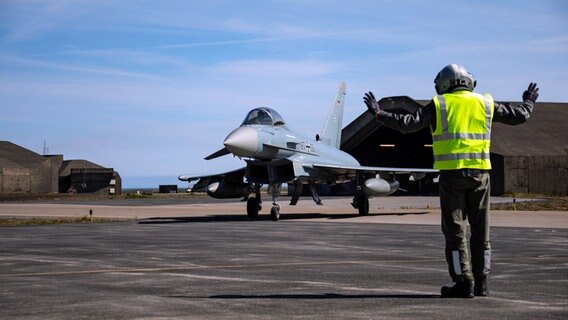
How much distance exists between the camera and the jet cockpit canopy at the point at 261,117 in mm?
29438

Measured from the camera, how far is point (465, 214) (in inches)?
346

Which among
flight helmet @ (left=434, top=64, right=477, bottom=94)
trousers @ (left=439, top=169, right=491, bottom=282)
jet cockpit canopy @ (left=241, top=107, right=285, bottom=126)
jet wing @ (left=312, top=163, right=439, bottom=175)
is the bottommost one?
trousers @ (left=439, top=169, right=491, bottom=282)

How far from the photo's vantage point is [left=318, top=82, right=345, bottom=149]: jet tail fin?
37.7m

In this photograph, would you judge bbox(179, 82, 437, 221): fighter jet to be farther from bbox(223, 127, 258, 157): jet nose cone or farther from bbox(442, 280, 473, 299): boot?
bbox(442, 280, 473, 299): boot

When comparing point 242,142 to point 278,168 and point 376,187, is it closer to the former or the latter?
point 278,168

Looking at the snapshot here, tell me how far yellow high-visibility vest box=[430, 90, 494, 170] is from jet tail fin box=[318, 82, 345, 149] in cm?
2808

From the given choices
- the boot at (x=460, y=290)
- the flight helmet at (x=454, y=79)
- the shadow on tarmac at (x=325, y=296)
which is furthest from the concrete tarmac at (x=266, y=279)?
the flight helmet at (x=454, y=79)

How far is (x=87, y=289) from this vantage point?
9070mm

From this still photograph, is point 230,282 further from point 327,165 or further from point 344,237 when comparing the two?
point 327,165

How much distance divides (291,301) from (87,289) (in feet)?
8.18

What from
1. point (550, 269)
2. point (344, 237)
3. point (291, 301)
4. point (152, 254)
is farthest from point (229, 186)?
point (291, 301)

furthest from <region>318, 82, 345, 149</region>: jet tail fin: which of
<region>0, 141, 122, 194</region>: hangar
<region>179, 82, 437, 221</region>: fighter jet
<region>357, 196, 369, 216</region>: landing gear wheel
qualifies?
<region>0, 141, 122, 194</region>: hangar

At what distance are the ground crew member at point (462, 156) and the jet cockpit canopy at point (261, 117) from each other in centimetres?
2041

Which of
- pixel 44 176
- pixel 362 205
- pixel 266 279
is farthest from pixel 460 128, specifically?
pixel 44 176
